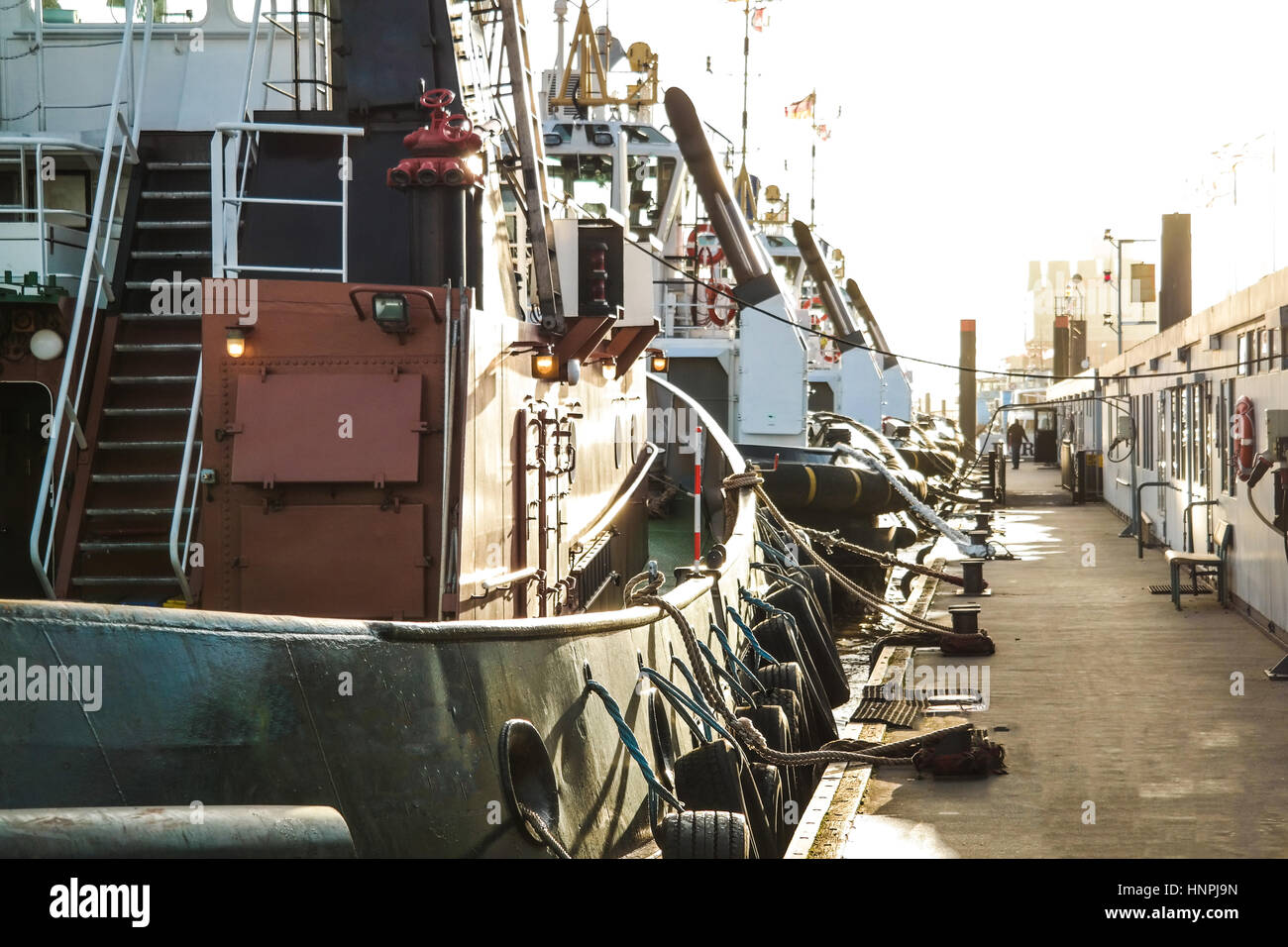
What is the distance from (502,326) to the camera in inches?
315

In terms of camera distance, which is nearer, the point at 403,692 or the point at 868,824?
the point at 403,692

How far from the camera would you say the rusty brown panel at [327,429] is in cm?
713

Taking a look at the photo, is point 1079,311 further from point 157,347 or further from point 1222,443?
point 157,347

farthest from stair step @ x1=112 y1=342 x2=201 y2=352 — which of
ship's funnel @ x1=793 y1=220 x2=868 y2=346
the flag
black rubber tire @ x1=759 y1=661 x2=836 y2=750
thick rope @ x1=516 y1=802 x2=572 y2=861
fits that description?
the flag

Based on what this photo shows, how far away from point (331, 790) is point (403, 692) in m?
0.46

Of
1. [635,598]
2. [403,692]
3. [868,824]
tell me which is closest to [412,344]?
[635,598]

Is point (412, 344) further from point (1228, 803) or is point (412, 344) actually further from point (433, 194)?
point (1228, 803)

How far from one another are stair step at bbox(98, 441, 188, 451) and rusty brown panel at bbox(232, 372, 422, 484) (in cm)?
88

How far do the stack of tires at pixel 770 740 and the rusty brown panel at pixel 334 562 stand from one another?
1678 millimetres

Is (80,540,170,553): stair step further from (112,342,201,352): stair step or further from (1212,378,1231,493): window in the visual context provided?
(1212,378,1231,493): window

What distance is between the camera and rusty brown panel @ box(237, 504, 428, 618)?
7.22 metres

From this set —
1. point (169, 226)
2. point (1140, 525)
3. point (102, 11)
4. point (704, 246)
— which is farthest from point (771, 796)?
point (704, 246)

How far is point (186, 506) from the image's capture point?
25.5 ft

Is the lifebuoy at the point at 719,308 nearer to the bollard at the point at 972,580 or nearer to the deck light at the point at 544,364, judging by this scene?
the bollard at the point at 972,580
